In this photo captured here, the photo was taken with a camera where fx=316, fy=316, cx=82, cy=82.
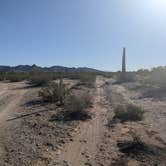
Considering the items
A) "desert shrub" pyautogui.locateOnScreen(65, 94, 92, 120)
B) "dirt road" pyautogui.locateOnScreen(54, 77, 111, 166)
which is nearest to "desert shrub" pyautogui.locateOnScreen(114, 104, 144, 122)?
"dirt road" pyautogui.locateOnScreen(54, 77, 111, 166)

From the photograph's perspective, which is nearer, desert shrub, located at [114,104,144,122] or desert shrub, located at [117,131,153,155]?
desert shrub, located at [117,131,153,155]

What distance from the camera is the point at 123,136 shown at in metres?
11.3

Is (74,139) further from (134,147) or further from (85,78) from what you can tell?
(85,78)

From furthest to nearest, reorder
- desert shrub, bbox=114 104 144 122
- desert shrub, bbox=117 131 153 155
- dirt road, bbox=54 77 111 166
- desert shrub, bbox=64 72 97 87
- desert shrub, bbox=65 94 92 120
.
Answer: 1. desert shrub, bbox=64 72 97 87
2. desert shrub, bbox=114 104 144 122
3. desert shrub, bbox=65 94 92 120
4. desert shrub, bbox=117 131 153 155
5. dirt road, bbox=54 77 111 166

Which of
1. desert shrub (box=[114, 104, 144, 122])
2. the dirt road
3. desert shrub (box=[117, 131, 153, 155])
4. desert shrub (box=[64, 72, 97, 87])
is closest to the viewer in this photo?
the dirt road

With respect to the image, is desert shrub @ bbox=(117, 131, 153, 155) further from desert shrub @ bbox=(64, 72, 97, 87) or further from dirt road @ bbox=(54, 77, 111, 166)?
desert shrub @ bbox=(64, 72, 97, 87)

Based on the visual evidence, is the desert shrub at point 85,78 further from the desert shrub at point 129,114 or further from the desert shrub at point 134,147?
the desert shrub at point 134,147

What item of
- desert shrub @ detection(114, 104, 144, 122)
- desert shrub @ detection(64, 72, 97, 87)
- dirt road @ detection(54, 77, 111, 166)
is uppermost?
desert shrub @ detection(64, 72, 97, 87)

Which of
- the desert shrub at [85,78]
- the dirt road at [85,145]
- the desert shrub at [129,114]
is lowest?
the dirt road at [85,145]

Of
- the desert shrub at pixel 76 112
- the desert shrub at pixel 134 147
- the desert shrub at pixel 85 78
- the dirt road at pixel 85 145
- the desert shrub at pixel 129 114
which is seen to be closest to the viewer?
the dirt road at pixel 85 145

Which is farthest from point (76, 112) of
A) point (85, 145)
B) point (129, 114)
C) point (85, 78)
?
point (85, 78)

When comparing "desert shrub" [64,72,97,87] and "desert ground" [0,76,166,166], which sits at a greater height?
"desert shrub" [64,72,97,87]

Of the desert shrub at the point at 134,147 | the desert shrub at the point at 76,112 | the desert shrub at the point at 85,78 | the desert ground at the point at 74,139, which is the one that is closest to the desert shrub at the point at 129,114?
the desert ground at the point at 74,139

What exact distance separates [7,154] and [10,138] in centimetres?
175
